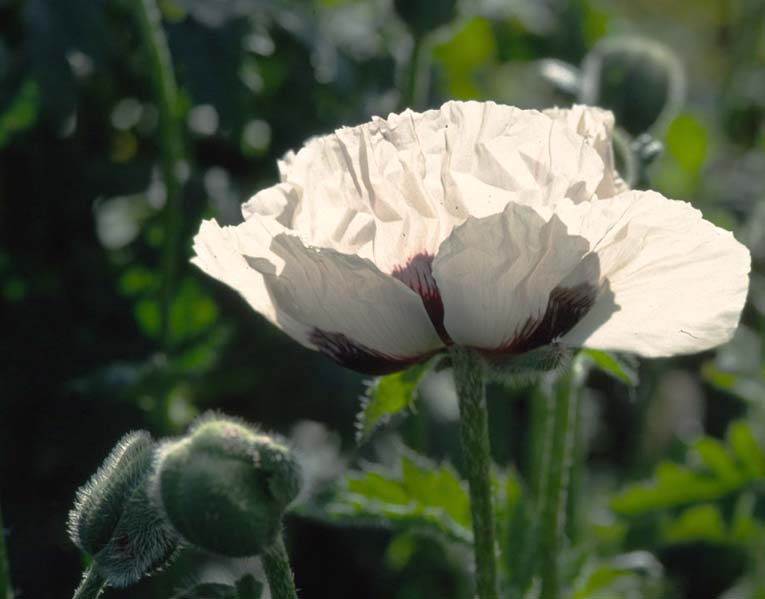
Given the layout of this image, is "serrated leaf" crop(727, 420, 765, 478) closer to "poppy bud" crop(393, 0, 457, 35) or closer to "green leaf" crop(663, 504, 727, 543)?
"green leaf" crop(663, 504, 727, 543)

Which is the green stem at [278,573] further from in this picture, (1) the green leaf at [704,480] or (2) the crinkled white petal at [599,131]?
(1) the green leaf at [704,480]

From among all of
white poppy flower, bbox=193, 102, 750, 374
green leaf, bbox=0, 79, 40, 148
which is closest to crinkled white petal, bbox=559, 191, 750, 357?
white poppy flower, bbox=193, 102, 750, 374

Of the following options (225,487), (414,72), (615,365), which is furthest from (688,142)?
(225,487)

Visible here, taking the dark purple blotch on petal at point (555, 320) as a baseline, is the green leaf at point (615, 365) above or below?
below

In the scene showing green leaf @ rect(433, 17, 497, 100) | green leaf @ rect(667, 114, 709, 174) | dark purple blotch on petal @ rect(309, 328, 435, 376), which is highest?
dark purple blotch on petal @ rect(309, 328, 435, 376)

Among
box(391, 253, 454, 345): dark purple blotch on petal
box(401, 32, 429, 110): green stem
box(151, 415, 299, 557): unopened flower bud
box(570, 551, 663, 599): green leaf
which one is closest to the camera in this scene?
box(151, 415, 299, 557): unopened flower bud

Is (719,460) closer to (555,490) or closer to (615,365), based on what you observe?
(555,490)

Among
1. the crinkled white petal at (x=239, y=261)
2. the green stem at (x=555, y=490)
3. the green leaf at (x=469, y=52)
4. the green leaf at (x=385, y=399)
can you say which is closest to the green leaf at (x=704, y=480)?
the green stem at (x=555, y=490)

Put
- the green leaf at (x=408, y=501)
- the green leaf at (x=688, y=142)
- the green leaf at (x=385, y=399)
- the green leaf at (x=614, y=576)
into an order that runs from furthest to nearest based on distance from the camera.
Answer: the green leaf at (x=688, y=142) < the green leaf at (x=614, y=576) < the green leaf at (x=408, y=501) < the green leaf at (x=385, y=399)
